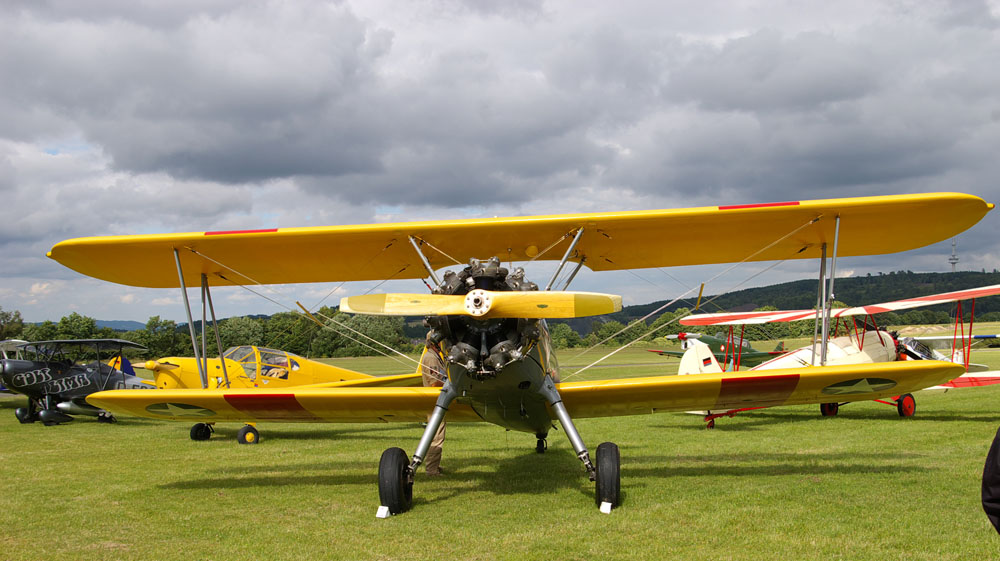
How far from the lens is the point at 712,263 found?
7.48 metres

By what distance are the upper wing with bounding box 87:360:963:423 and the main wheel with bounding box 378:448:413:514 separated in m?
0.81

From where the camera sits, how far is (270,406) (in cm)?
618

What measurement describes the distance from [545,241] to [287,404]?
307 centimetres

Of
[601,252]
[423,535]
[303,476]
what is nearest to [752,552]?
[423,535]

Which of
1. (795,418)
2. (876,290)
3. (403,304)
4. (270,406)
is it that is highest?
(876,290)

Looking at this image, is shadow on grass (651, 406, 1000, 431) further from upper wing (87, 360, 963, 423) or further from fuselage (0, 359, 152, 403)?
fuselage (0, 359, 152, 403)

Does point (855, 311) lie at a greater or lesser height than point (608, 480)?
greater

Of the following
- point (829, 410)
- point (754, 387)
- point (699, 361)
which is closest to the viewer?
point (754, 387)

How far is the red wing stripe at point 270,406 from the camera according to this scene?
5.95m

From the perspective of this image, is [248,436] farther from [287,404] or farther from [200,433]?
[287,404]

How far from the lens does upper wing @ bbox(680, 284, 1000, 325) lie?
941 cm

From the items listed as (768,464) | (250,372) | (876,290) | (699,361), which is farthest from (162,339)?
(876,290)

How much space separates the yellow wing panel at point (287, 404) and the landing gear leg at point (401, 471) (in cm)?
49

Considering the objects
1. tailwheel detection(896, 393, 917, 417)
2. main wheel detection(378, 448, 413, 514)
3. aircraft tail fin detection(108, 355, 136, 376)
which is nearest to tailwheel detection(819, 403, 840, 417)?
tailwheel detection(896, 393, 917, 417)
